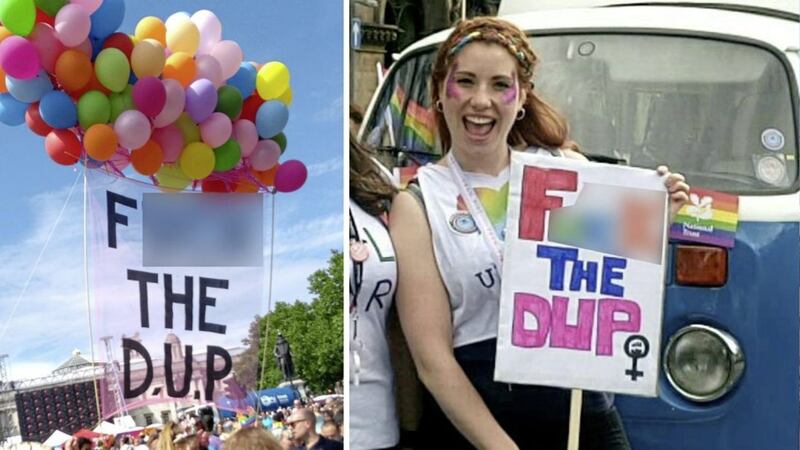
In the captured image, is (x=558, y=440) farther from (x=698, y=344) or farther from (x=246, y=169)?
(x=246, y=169)

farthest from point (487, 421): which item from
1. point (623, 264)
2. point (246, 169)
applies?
point (246, 169)

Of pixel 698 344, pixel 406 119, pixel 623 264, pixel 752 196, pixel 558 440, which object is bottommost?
pixel 558 440

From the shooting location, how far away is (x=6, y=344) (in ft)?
9.47

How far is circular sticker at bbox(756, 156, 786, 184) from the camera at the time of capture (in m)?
2.18

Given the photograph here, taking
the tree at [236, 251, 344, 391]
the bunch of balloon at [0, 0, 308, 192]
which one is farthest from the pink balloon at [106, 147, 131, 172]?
Answer: the tree at [236, 251, 344, 391]

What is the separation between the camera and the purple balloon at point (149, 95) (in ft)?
10.4

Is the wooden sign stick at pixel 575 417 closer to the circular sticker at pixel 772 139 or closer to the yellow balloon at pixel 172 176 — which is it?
the circular sticker at pixel 772 139

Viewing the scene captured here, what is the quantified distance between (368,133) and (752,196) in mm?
861

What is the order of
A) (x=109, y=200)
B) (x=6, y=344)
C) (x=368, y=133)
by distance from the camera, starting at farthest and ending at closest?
1. (x=109, y=200)
2. (x=6, y=344)
3. (x=368, y=133)

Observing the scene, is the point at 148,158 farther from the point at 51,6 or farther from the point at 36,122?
the point at 51,6

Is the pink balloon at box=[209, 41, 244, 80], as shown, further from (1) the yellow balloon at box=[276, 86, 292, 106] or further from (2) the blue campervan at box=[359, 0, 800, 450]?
(2) the blue campervan at box=[359, 0, 800, 450]

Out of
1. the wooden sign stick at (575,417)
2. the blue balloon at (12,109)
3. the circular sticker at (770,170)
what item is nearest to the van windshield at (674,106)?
the circular sticker at (770,170)

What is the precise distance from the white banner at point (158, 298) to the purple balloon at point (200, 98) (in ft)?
1.04

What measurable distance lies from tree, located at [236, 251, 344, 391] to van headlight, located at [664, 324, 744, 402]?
1.00 m
